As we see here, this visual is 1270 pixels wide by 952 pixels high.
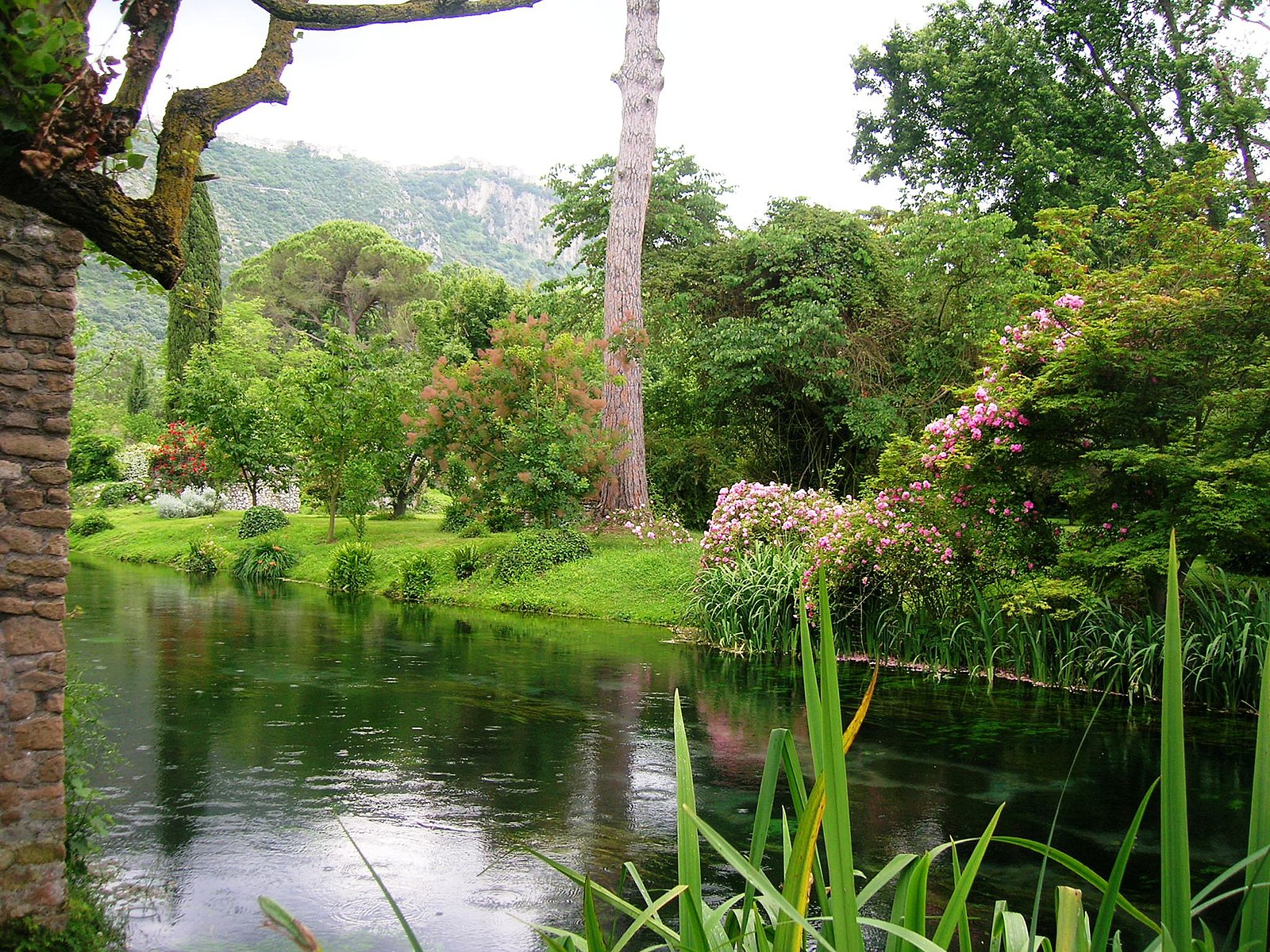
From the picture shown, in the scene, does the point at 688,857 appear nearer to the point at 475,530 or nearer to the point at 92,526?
the point at 475,530

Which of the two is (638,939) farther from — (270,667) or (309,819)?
(270,667)

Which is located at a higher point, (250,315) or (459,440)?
(250,315)

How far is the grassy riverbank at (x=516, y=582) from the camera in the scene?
13648 millimetres

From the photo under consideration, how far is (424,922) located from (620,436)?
1193 centimetres

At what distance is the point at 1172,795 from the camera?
3.29 ft

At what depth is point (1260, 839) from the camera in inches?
43.1

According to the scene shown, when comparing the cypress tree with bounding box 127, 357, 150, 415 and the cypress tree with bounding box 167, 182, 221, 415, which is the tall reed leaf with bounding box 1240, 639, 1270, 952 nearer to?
the cypress tree with bounding box 167, 182, 221, 415

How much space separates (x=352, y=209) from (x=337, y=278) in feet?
94.4

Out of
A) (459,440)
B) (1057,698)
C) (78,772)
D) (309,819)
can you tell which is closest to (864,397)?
(459,440)

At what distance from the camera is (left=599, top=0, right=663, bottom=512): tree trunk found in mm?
16234

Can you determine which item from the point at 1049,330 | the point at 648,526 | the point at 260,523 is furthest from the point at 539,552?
the point at 1049,330

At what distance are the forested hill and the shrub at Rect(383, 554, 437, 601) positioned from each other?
29.9 m

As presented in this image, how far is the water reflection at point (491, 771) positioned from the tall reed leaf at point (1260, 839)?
8.41 feet

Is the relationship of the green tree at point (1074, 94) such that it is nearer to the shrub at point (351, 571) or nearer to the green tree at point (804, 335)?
the green tree at point (804, 335)
